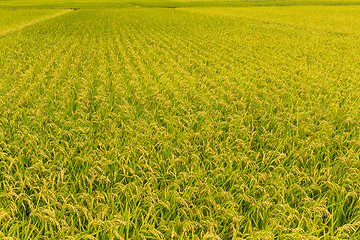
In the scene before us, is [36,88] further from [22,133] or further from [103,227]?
[103,227]

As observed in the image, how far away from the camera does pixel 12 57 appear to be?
10.5 metres

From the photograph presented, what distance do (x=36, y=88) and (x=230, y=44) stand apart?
10.1 meters

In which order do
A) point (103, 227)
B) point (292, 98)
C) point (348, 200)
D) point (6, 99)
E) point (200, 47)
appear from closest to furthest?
point (103, 227)
point (348, 200)
point (6, 99)
point (292, 98)
point (200, 47)

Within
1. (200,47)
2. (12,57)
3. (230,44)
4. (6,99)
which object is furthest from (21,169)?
(230,44)

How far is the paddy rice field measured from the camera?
2844 mm

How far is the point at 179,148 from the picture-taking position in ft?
13.8

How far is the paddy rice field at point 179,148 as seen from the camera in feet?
9.33

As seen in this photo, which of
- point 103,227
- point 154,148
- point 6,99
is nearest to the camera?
point 103,227

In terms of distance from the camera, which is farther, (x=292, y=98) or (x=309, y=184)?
(x=292, y=98)

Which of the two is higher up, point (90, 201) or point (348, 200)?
point (90, 201)

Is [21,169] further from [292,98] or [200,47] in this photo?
[200,47]

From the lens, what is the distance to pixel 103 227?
2729 millimetres

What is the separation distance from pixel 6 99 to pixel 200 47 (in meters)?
9.50

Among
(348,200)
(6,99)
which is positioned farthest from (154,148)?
(6,99)
